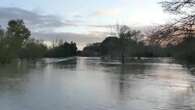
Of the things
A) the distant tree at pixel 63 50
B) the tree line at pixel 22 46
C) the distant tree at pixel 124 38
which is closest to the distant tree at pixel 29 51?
the tree line at pixel 22 46

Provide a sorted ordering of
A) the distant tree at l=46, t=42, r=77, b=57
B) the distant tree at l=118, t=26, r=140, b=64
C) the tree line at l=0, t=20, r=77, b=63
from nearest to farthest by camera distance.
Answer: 1. the tree line at l=0, t=20, r=77, b=63
2. the distant tree at l=118, t=26, r=140, b=64
3. the distant tree at l=46, t=42, r=77, b=57

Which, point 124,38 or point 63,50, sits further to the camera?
point 63,50

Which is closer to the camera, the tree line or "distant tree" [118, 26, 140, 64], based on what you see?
the tree line

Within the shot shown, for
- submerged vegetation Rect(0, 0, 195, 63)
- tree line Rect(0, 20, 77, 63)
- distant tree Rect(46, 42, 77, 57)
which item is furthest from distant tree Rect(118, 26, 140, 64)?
distant tree Rect(46, 42, 77, 57)

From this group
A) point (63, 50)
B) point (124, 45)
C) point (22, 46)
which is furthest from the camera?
point (63, 50)

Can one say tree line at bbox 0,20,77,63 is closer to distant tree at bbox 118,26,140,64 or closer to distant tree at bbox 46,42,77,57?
distant tree at bbox 46,42,77,57

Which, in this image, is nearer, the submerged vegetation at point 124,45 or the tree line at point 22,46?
the submerged vegetation at point 124,45

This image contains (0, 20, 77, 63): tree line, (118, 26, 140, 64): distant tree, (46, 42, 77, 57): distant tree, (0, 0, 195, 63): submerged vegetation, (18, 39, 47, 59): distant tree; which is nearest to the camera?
(0, 0, 195, 63): submerged vegetation

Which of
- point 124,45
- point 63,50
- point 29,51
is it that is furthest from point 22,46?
point 63,50

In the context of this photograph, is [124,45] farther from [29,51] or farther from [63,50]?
[63,50]

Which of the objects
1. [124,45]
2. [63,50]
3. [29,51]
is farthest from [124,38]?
[63,50]

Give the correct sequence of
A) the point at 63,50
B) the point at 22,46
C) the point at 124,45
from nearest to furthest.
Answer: the point at 22,46 → the point at 124,45 → the point at 63,50

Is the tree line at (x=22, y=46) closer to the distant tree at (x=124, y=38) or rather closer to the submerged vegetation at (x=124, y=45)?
the submerged vegetation at (x=124, y=45)

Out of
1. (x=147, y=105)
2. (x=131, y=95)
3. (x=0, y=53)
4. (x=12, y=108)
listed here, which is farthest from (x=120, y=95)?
(x=0, y=53)
